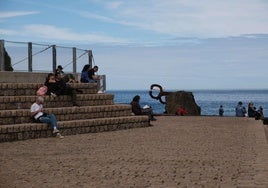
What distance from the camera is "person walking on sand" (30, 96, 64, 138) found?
549 inches

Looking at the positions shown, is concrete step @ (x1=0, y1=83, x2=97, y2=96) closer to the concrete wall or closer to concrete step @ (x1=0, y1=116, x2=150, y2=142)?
the concrete wall

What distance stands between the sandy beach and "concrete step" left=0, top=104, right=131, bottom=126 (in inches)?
47.7

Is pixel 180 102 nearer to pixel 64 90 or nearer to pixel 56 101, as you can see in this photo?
pixel 64 90

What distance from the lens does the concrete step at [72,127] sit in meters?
13.0

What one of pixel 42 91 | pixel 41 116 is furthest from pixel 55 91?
pixel 41 116

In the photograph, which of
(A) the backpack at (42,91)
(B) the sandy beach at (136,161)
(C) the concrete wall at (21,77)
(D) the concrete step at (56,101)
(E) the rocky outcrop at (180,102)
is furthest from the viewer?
(E) the rocky outcrop at (180,102)

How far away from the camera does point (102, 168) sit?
8.68 meters

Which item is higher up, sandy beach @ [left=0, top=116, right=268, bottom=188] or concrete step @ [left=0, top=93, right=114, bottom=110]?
concrete step @ [left=0, top=93, right=114, bottom=110]

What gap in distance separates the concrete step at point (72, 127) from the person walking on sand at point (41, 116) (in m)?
0.17

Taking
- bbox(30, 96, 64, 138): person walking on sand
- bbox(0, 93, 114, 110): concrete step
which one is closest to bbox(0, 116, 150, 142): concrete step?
bbox(30, 96, 64, 138): person walking on sand

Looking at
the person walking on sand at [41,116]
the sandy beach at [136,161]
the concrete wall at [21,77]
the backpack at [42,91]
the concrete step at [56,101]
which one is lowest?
the sandy beach at [136,161]

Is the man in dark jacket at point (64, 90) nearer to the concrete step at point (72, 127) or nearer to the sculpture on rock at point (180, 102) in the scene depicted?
the concrete step at point (72, 127)

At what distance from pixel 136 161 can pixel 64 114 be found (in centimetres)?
651

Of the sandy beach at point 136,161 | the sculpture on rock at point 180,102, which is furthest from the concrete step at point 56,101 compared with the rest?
the sculpture on rock at point 180,102
